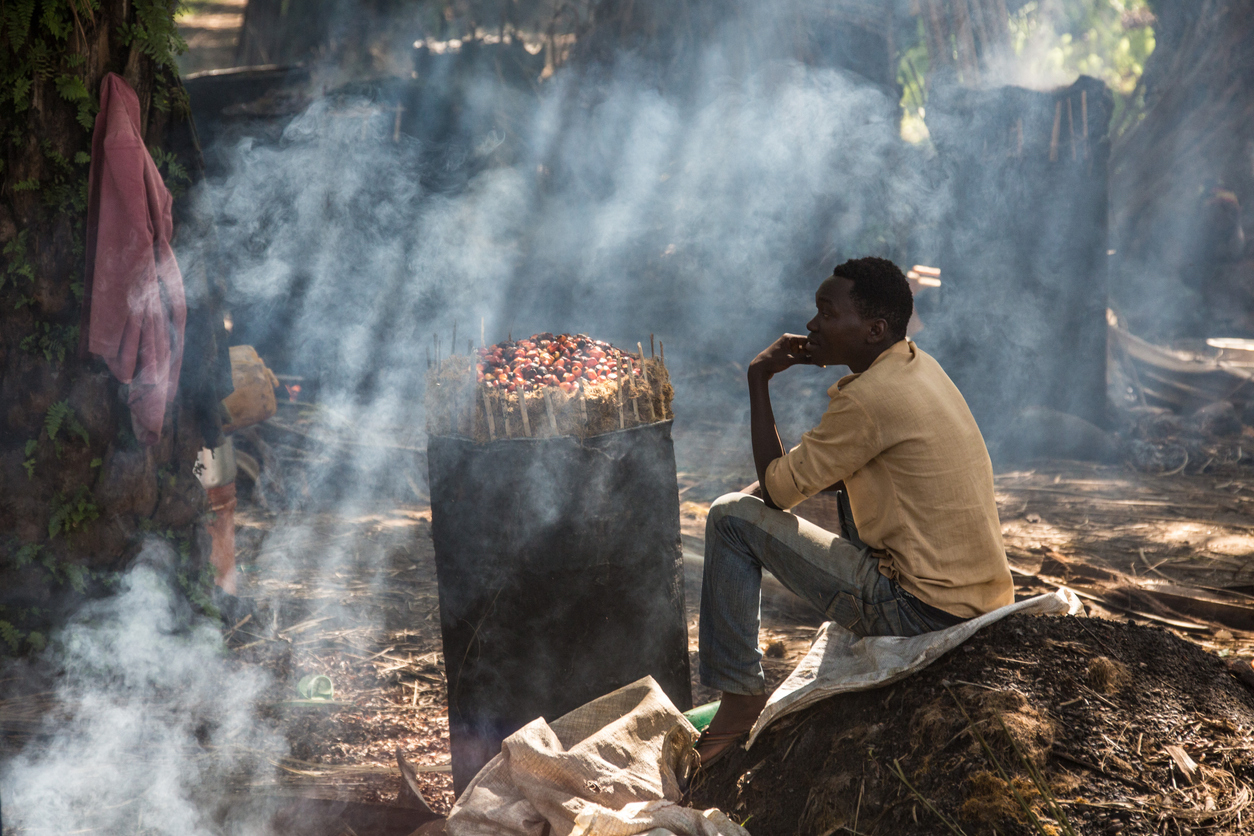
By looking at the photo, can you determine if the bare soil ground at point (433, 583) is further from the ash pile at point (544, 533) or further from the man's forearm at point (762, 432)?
the man's forearm at point (762, 432)

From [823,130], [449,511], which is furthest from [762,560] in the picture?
[823,130]

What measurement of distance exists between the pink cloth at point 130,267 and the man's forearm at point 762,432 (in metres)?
2.68

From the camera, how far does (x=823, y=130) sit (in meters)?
9.70

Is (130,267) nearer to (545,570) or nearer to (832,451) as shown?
(545,570)

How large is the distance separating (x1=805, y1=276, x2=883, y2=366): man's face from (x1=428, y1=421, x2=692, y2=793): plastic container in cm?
73

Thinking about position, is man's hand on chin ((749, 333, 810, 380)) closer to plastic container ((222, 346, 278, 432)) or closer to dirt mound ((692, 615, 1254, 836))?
dirt mound ((692, 615, 1254, 836))

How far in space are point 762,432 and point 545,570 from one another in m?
0.92

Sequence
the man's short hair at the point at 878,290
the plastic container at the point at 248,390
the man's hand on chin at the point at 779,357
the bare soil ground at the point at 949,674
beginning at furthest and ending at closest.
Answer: the plastic container at the point at 248,390
the man's hand on chin at the point at 779,357
the man's short hair at the point at 878,290
the bare soil ground at the point at 949,674

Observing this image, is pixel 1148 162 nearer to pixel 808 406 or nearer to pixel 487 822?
pixel 808 406

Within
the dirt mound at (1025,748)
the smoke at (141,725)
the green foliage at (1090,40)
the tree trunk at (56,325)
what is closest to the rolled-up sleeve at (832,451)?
the dirt mound at (1025,748)

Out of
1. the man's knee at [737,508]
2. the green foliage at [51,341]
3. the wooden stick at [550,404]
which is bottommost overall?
the man's knee at [737,508]

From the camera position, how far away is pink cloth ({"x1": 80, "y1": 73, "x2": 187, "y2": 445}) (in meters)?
3.71

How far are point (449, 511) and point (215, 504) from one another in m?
2.38

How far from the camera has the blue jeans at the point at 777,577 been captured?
8.79 ft
